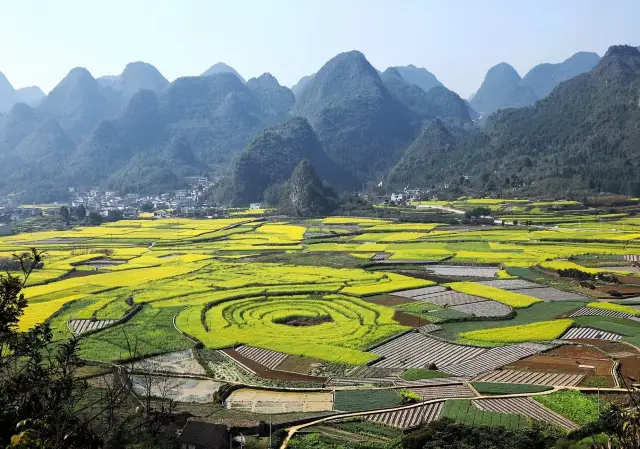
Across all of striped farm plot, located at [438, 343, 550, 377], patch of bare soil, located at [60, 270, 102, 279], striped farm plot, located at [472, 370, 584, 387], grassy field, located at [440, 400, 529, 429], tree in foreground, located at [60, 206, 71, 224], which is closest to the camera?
grassy field, located at [440, 400, 529, 429]

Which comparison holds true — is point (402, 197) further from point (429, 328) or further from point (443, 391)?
point (443, 391)

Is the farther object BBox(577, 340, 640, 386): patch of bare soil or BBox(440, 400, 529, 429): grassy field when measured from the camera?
BBox(577, 340, 640, 386): patch of bare soil

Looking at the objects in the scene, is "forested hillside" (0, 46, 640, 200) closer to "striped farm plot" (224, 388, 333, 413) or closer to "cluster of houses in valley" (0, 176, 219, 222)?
"cluster of houses in valley" (0, 176, 219, 222)

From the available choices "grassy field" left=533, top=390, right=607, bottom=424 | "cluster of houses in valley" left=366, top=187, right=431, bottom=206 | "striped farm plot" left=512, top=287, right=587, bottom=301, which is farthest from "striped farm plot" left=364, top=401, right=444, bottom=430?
"cluster of houses in valley" left=366, top=187, right=431, bottom=206

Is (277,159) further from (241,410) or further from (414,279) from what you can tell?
(241,410)

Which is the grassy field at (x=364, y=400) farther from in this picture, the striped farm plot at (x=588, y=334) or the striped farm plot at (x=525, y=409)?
the striped farm plot at (x=588, y=334)

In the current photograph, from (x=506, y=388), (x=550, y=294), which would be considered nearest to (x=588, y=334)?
(x=550, y=294)

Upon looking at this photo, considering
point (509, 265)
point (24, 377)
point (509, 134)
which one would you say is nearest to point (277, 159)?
point (509, 134)
